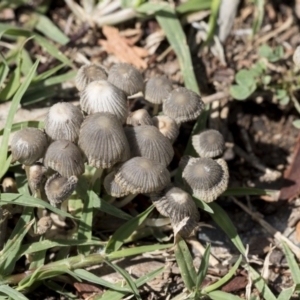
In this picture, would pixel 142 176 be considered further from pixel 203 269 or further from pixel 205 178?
pixel 203 269

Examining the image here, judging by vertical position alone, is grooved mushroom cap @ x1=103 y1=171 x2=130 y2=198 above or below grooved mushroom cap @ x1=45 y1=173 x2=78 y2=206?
below

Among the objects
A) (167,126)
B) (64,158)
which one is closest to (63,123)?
(64,158)

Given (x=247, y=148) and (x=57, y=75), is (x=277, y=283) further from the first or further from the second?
(x=57, y=75)

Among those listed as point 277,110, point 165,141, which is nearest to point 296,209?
point 277,110

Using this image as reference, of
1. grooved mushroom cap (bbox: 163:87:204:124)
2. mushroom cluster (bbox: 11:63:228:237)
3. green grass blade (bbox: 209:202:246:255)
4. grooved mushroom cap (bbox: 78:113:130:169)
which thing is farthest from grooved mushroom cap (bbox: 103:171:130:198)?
green grass blade (bbox: 209:202:246:255)

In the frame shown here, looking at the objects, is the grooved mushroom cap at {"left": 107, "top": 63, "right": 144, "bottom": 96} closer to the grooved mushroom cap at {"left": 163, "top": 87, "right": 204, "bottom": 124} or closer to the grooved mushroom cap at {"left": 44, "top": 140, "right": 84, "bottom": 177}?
the grooved mushroom cap at {"left": 163, "top": 87, "right": 204, "bottom": 124}

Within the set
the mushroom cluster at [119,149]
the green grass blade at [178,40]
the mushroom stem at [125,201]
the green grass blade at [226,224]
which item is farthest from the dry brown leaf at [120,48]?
the green grass blade at [226,224]

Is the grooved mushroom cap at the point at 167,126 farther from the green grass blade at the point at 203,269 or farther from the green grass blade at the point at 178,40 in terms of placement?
the green grass blade at the point at 178,40
